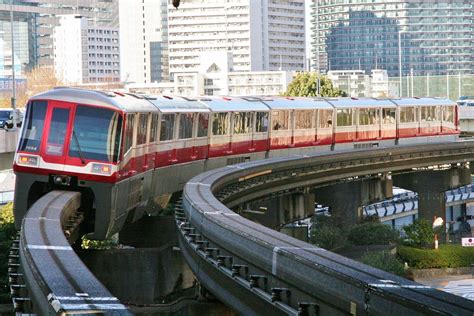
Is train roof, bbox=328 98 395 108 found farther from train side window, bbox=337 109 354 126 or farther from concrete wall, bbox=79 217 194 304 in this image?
concrete wall, bbox=79 217 194 304

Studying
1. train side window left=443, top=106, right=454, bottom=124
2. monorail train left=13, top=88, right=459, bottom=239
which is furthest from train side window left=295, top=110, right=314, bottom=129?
train side window left=443, top=106, right=454, bottom=124

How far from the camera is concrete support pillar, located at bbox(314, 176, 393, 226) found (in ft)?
189

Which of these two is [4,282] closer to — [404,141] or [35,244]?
[35,244]

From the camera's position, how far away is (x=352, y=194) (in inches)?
2276

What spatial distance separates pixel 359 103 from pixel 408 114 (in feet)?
19.9

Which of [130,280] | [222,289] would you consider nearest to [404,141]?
[130,280]

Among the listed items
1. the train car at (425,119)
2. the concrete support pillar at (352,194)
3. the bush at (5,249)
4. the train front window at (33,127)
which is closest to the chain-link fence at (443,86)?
the train car at (425,119)

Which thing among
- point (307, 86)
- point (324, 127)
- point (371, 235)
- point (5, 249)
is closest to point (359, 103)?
point (324, 127)

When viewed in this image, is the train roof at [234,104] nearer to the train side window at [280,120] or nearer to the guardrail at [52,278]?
the train side window at [280,120]

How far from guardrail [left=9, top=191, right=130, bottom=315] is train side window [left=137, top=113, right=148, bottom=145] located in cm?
740

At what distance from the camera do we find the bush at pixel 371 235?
57.4m

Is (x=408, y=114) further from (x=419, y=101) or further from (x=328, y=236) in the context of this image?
(x=328, y=236)

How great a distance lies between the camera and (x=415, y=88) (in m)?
152

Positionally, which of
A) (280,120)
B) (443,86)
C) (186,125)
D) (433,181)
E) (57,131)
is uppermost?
(57,131)
